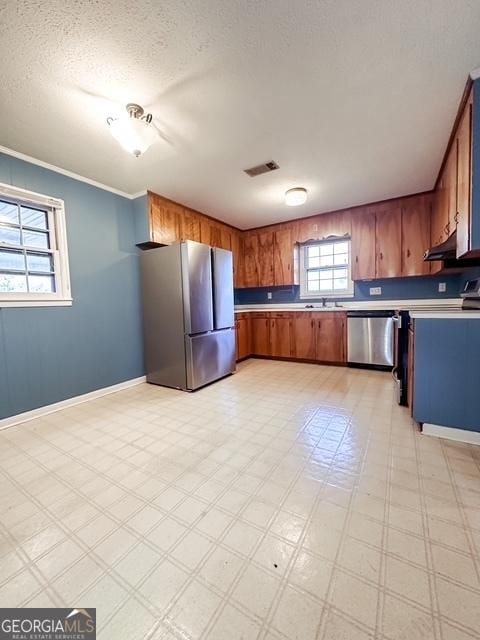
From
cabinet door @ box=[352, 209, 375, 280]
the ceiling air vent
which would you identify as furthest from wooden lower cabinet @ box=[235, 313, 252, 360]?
the ceiling air vent

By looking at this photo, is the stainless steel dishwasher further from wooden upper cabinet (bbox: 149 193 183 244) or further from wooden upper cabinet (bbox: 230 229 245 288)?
wooden upper cabinet (bbox: 149 193 183 244)

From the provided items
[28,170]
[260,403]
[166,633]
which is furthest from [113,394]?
[166,633]

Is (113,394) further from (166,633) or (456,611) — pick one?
(456,611)

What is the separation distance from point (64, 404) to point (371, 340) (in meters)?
3.93

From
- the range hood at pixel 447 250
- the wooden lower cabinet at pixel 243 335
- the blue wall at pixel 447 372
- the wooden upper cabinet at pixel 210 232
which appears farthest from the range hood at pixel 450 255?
the wooden upper cabinet at pixel 210 232

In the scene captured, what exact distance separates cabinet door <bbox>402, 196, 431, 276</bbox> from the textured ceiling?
2.91ft

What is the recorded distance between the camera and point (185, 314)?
308cm

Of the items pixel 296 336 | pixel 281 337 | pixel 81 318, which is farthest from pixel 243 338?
pixel 81 318

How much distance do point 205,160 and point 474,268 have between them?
10.3ft

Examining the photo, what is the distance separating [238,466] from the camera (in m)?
1.68

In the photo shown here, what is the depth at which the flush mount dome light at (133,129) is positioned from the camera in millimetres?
1853

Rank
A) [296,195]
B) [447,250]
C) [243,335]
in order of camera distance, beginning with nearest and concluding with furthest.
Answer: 1. [447,250]
2. [296,195]
3. [243,335]

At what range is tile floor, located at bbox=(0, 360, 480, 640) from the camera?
2.86ft

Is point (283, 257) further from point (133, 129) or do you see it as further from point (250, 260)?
point (133, 129)
